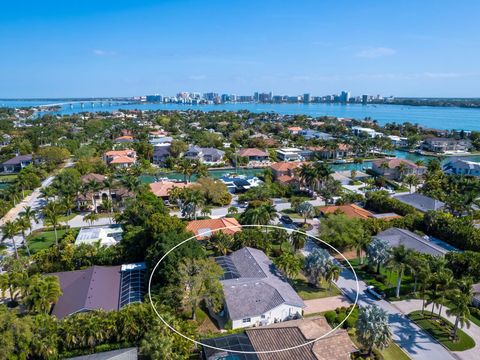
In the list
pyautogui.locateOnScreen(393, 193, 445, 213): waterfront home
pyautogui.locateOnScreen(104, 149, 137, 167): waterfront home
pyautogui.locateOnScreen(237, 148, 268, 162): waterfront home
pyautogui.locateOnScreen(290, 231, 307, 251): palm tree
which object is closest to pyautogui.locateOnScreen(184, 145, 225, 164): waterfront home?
pyautogui.locateOnScreen(237, 148, 268, 162): waterfront home

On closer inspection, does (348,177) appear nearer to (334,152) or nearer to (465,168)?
(334,152)

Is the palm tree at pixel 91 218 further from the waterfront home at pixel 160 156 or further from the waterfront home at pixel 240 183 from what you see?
the waterfront home at pixel 160 156

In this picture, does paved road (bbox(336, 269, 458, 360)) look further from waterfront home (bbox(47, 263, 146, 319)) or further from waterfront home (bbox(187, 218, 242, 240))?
waterfront home (bbox(47, 263, 146, 319))

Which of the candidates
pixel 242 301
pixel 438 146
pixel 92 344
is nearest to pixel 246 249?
pixel 242 301

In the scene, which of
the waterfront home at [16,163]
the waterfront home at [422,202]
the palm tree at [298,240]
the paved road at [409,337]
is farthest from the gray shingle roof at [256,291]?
the waterfront home at [16,163]

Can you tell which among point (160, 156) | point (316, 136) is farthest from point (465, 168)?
point (160, 156)

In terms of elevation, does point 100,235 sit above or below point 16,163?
below

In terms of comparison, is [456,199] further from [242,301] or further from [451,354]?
[242,301]
